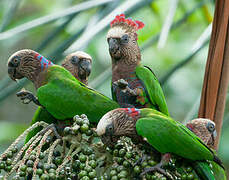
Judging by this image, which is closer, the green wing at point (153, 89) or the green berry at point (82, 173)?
the green berry at point (82, 173)

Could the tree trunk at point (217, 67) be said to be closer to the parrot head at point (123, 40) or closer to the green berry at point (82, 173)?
the parrot head at point (123, 40)

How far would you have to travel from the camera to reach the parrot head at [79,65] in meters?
1.82

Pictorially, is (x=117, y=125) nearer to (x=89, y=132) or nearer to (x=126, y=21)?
(x=89, y=132)

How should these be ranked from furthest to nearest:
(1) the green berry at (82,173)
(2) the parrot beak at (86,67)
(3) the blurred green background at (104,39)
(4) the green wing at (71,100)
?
(2) the parrot beak at (86,67), (3) the blurred green background at (104,39), (4) the green wing at (71,100), (1) the green berry at (82,173)

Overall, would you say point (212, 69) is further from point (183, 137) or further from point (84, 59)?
point (84, 59)

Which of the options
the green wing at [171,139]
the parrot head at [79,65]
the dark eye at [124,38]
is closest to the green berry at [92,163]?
the green wing at [171,139]

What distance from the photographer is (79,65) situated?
1.84 metres

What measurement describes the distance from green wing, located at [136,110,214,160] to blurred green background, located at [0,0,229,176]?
345mm

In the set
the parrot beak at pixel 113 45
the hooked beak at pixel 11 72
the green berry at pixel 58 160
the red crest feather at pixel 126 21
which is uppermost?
the red crest feather at pixel 126 21

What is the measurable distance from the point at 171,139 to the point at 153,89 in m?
0.41

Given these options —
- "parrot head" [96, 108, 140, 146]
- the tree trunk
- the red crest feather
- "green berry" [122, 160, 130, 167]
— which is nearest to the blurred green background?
the red crest feather

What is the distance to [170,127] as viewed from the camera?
1191 millimetres

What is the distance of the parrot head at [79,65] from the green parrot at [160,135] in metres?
0.62

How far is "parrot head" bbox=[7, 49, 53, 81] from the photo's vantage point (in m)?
1.55
